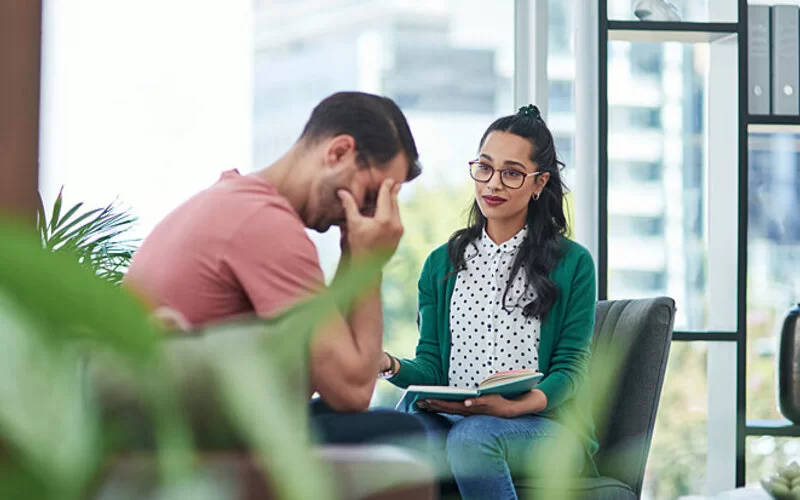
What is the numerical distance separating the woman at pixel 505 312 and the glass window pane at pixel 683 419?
1041 millimetres

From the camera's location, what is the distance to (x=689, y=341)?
11.3 ft

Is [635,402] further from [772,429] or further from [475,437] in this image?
[772,429]

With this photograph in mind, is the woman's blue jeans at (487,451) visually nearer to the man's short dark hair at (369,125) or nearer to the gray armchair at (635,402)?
the gray armchair at (635,402)

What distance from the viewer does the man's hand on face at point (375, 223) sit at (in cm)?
148

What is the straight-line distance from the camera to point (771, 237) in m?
3.64

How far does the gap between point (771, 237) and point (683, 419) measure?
75cm

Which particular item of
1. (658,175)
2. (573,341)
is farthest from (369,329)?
(658,175)

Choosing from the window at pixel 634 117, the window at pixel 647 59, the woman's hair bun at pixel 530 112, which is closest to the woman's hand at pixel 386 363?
the woman's hair bun at pixel 530 112

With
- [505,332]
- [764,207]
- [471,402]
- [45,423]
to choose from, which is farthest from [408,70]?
[45,423]

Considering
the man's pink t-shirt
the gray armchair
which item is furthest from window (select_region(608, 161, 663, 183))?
the man's pink t-shirt

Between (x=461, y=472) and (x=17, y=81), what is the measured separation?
198 cm

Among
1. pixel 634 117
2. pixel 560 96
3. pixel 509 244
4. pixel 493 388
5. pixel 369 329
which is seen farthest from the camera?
pixel 560 96

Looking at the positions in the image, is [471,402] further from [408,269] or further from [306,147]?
[408,269]

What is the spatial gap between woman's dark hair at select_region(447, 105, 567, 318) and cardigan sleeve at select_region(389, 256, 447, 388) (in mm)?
90
